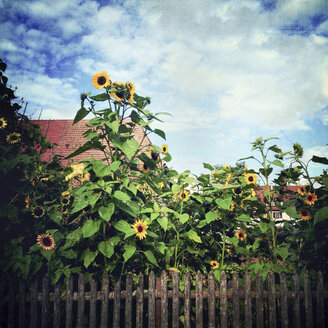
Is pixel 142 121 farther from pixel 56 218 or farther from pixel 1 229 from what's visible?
pixel 1 229

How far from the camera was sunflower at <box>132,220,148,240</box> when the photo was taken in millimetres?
2130

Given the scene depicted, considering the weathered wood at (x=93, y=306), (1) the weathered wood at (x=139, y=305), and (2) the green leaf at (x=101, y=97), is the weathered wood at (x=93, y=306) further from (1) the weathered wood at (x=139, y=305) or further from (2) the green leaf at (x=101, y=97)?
(2) the green leaf at (x=101, y=97)

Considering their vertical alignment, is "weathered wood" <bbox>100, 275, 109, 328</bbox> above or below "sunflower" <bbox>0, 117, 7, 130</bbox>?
below

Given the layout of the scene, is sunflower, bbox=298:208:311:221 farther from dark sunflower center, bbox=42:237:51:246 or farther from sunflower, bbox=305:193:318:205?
dark sunflower center, bbox=42:237:51:246

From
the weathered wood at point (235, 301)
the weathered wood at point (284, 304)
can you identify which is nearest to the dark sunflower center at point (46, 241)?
the weathered wood at point (235, 301)

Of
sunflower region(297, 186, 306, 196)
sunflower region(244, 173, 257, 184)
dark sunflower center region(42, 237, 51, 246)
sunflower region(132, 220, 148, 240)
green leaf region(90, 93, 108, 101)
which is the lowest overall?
dark sunflower center region(42, 237, 51, 246)

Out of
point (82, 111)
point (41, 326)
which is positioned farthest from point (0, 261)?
point (82, 111)

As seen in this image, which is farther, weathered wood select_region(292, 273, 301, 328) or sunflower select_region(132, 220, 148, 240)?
weathered wood select_region(292, 273, 301, 328)

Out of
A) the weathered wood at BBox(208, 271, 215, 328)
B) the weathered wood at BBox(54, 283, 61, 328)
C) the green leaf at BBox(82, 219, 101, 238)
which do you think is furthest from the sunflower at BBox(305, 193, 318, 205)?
the weathered wood at BBox(54, 283, 61, 328)

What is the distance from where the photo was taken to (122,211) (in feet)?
7.09

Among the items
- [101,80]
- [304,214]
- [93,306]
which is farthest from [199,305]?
[101,80]

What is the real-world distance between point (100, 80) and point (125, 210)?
1.30m

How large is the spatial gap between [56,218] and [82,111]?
1.05m

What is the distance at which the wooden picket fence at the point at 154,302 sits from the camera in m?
2.29
